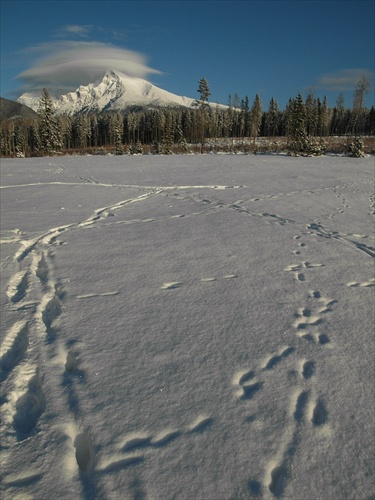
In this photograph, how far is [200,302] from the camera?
13.3ft

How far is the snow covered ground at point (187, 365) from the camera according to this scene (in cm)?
207

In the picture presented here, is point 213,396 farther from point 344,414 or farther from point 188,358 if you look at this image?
point 344,414

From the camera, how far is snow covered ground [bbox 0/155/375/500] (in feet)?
6.78

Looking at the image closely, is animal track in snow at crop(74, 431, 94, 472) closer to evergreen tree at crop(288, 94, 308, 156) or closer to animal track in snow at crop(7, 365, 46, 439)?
animal track in snow at crop(7, 365, 46, 439)

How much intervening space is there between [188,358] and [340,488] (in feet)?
4.85

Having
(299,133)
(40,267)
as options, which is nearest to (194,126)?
(299,133)

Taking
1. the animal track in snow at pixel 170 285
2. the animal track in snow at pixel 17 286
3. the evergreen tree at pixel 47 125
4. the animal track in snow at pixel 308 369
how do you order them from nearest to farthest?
the animal track in snow at pixel 308 369
the animal track in snow at pixel 17 286
the animal track in snow at pixel 170 285
the evergreen tree at pixel 47 125

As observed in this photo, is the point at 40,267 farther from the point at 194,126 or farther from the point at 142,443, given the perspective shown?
the point at 194,126

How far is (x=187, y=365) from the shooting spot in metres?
2.98

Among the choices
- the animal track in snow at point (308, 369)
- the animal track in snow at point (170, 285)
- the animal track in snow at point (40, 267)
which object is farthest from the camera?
the animal track in snow at point (40, 267)

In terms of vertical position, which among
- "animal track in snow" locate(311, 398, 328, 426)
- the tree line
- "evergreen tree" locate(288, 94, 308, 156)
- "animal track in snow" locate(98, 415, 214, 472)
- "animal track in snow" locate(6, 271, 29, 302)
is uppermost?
the tree line

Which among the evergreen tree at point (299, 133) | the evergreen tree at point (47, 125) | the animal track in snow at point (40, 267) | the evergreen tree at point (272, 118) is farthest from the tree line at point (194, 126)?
the animal track in snow at point (40, 267)

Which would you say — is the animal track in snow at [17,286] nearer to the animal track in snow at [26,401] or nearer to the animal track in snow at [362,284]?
the animal track in snow at [26,401]

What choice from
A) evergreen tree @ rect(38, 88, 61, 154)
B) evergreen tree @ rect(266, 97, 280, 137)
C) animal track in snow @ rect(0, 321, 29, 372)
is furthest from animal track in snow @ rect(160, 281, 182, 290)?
evergreen tree @ rect(266, 97, 280, 137)
